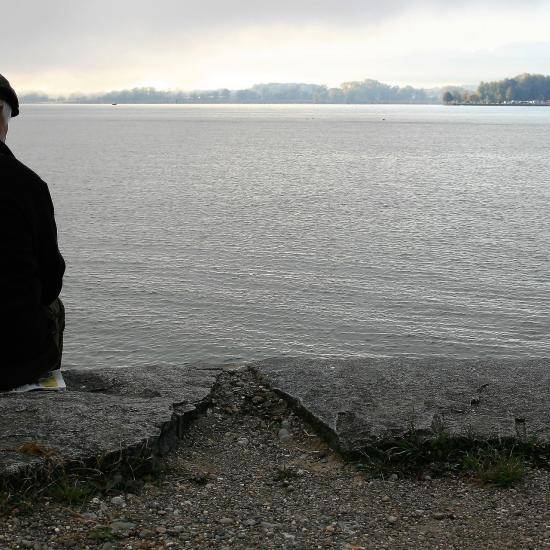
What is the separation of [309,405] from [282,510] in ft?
4.41

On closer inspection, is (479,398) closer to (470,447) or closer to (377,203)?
(470,447)

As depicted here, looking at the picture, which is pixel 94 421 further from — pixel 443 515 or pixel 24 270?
pixel 443 515

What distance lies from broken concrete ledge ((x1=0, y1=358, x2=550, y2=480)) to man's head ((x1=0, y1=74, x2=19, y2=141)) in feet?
5.93

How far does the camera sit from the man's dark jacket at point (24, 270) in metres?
4.87

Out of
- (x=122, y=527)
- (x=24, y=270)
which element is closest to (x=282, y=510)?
(x=122, y=527)

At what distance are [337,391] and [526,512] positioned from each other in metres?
1.85

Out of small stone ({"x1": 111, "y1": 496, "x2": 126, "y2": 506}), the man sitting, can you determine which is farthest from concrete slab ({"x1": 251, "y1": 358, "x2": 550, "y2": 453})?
the man sitting

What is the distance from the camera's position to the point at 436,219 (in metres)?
26.8

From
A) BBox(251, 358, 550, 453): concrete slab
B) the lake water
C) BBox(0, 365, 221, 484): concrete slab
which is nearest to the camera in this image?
BBox(0, 365, 221, 484): concrete slab

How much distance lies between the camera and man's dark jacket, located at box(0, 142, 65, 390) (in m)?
4.87

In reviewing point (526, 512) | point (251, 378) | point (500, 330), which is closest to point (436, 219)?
point (500, 330)

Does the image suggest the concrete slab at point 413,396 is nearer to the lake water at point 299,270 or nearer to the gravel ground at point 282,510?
the gravel ground at point 282,510

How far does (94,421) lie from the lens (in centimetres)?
507

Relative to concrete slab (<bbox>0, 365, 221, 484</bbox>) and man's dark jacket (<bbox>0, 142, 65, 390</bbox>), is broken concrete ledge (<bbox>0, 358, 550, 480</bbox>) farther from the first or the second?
man's dark jacket (<bbox>0, 142, 65, 390</bbox>)
